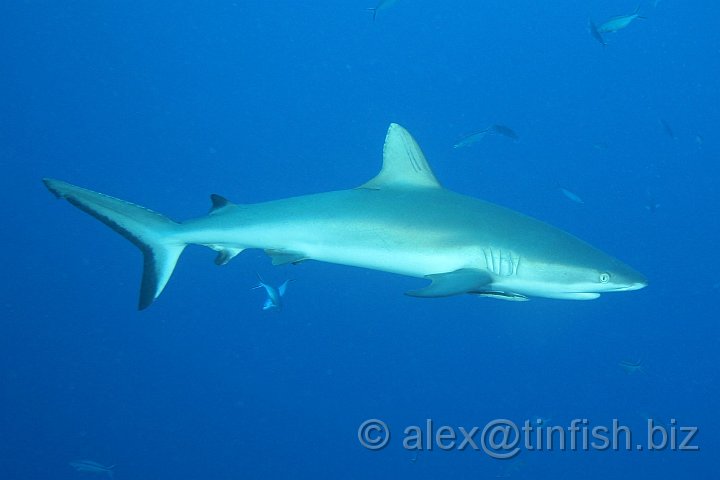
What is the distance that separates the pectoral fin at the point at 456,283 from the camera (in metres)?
3.46

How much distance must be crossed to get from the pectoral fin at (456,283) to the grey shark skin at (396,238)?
0.6 inches

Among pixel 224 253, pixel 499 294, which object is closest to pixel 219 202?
pixel 224 253

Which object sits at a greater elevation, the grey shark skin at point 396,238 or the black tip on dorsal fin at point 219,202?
the black tip on dorsal fin at point 219,202

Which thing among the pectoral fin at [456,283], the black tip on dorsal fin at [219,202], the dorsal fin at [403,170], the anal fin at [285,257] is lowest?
the pectoral fin at [456,283]

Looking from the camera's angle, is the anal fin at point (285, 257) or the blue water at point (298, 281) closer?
Result: the anal fin at point (285, 257)

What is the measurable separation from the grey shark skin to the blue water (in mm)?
6387

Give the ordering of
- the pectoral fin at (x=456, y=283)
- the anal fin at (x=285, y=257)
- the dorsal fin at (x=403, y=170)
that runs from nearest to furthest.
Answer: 1. the pectoral fin at (x=456, y=283)
2. the anal fin at (x=285, y=257)
3. the dorsal fin at (x=403, y=170)

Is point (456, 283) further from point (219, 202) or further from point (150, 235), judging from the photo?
point (150, 235)

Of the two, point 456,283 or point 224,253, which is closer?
point 456,283

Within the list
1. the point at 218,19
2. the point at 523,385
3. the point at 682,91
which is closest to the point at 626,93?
the point at 682,91

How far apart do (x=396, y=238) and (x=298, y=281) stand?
9313 millimetres

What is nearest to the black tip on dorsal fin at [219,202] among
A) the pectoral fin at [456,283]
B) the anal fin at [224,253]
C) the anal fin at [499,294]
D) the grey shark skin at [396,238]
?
the grey shark skin at [396,238]

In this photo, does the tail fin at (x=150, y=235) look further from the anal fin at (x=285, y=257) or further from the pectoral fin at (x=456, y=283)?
the pectoral fin at (x=456, y=283)

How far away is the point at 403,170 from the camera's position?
4.45 metres
